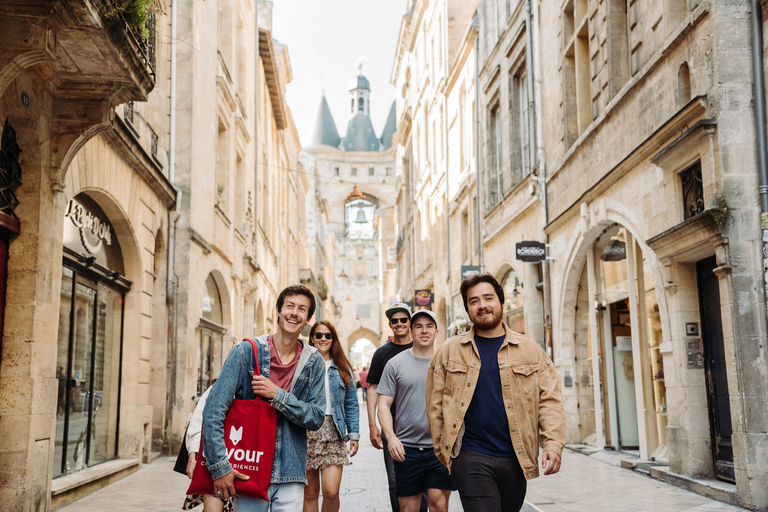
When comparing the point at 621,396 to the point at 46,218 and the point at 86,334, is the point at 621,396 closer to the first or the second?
the point at 86,334

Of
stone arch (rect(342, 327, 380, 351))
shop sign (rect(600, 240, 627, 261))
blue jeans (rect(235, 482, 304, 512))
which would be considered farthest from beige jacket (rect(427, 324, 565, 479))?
stone arch (rect(342, 327, 380, 351))

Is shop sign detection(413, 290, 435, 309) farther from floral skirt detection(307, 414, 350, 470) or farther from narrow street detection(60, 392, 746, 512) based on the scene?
floral skirt detection(307, 414, 350, 470)

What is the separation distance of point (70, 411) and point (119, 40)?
487 cm

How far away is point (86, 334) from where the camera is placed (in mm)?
10797

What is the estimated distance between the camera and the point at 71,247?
985 cm

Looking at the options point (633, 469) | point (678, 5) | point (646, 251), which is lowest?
point (633, 469)

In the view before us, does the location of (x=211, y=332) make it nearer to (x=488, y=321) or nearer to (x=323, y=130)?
(x=488, y=321)

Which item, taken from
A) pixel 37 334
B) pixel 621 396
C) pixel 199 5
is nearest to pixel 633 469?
pixel 621 396

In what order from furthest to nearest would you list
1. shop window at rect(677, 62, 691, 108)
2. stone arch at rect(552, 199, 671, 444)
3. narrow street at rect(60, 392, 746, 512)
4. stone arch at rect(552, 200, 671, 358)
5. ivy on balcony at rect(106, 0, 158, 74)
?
stone arch at rect(552, 199, 671, 444) → stone arch at rect(552, 200, 671, 358) → shop window at rect(677, 62, 691, 108) → narrow street at rect(60, 392, 746, 512) → ivy on balcony at rect(106, 0, 158, 74)

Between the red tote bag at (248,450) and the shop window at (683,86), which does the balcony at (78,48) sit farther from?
the shop window at (683,86)

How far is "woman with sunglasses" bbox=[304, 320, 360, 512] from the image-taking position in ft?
20.1

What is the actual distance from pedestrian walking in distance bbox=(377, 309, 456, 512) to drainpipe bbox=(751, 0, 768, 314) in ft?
12.5

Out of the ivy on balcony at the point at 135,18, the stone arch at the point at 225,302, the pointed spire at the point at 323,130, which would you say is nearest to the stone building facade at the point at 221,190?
the stone arch at the point at 225,302

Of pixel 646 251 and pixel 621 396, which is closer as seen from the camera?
pixel 646 251
